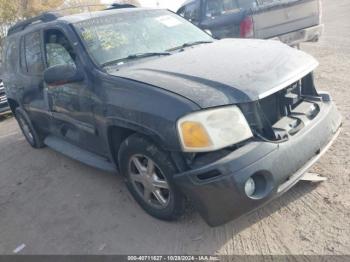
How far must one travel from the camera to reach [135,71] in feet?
10.8

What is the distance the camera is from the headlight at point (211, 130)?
104 inches

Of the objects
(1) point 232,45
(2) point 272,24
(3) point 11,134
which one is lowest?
(3) point 11,134

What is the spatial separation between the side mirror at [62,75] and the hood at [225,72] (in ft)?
1.54

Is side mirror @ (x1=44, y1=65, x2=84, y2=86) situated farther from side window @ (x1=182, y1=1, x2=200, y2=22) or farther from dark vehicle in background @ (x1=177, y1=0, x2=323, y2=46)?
side window @ (x1=182, y1=1, x2=200, y2=22)

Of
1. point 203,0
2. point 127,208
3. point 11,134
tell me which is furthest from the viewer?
point 203,0

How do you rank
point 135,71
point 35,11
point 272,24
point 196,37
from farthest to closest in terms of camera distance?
1. point 35,11
2. point 272,24
3. point 196,37
4. point 135,71

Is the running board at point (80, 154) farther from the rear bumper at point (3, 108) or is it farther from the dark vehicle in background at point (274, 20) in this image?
the rear bumper at point (3, 108)

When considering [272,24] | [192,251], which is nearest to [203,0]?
[272,24]

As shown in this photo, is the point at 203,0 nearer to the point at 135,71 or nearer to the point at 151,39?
the point at 151,39

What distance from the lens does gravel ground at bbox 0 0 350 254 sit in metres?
2.89

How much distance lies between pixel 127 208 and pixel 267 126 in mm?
1712

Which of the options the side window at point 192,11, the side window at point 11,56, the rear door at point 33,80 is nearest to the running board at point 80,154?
the rear door at point 33,80

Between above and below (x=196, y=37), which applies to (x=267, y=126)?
below

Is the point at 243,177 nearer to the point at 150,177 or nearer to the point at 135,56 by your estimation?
the point at 150,177
